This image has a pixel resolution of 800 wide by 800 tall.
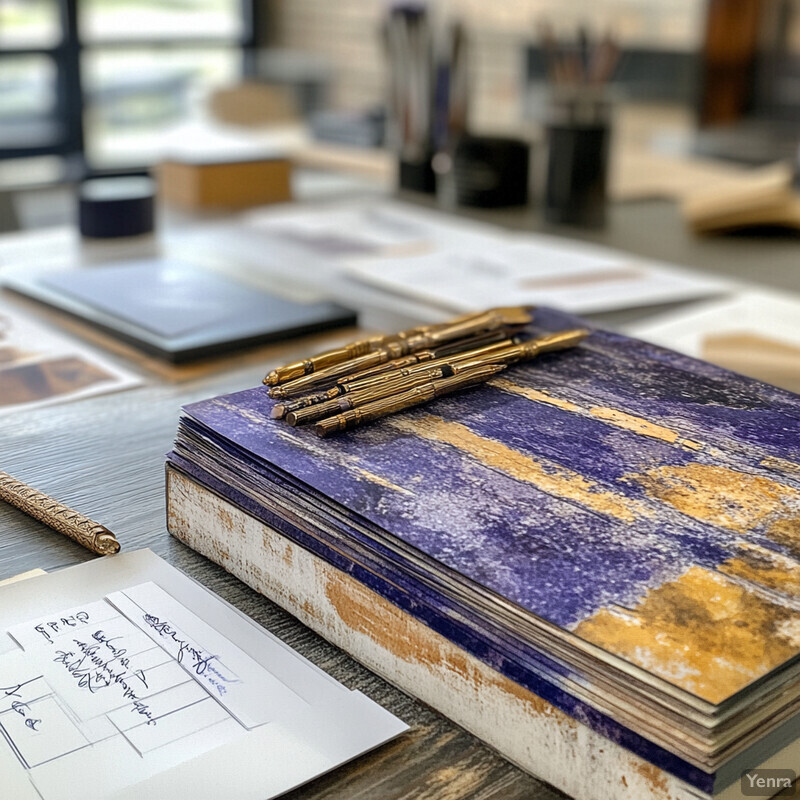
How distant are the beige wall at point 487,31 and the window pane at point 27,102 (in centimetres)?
117

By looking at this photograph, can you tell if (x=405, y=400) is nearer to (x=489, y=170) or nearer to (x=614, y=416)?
(x=614, y=416)

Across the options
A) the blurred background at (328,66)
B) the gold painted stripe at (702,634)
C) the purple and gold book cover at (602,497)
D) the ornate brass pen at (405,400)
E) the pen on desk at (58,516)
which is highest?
the blurred background at (328,66)

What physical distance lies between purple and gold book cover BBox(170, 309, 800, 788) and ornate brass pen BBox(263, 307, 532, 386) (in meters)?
0.03

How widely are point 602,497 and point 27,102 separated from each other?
14.7 feet

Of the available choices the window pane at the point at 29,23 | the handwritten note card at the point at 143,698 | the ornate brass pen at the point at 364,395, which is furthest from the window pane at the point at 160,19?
the handwritten note card at the point at 143,698

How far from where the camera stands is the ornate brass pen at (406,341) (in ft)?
2.15

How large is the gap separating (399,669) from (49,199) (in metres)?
1.53

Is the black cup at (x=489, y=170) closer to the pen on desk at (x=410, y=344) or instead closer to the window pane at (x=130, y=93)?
the pen on desk at (x=410, y=344)

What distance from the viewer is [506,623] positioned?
43 centimetres

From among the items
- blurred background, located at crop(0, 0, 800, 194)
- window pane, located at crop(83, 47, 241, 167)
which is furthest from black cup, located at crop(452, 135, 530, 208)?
window pane, located at crop(83, 47, 241, 167)

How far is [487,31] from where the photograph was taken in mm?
3986

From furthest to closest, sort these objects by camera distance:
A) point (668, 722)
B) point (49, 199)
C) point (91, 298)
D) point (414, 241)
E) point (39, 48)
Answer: point (39, 48) → point (49, 199) → point (414, 241) → point (91, 298) → point (668, 722)

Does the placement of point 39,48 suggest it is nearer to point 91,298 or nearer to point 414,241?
point 414,241

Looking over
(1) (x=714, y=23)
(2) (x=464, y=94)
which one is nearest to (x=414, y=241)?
(2) (x=464, y=94)
